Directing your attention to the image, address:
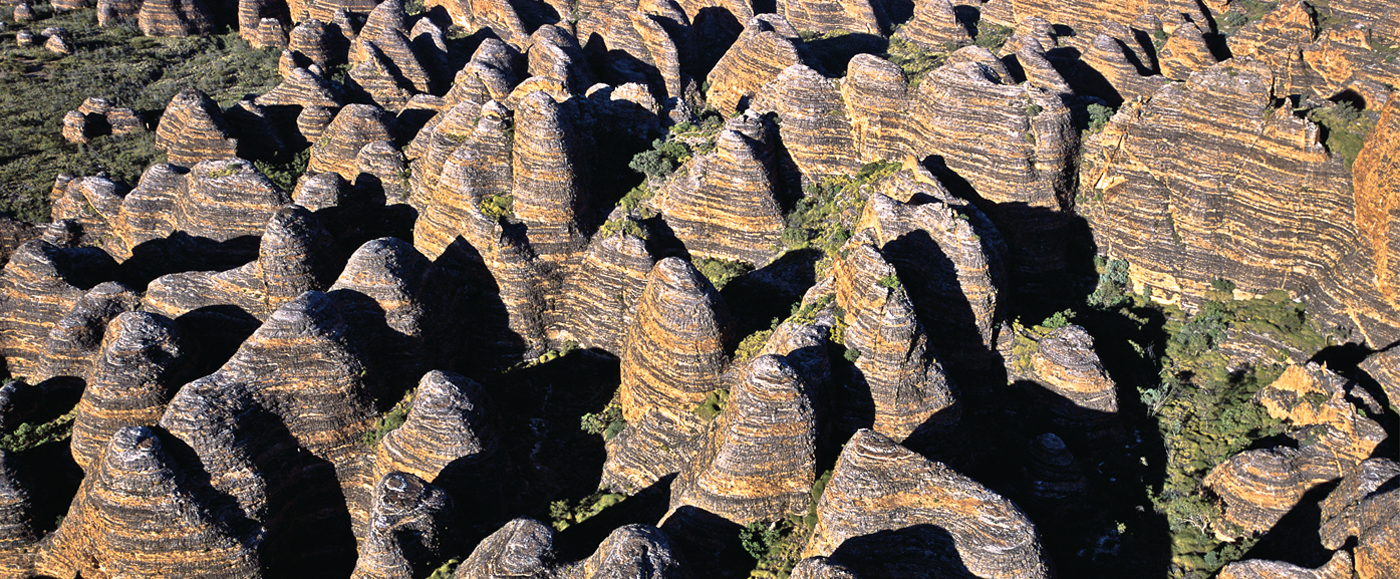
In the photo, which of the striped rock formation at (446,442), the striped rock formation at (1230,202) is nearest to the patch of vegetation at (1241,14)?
the striped rock formation at (1230,202)

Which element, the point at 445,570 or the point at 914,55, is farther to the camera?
the point at 914,55

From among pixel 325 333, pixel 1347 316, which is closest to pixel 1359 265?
pixel 1347 316

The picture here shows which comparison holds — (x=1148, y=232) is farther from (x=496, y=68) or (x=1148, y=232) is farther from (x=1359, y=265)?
(x=496, y=68)

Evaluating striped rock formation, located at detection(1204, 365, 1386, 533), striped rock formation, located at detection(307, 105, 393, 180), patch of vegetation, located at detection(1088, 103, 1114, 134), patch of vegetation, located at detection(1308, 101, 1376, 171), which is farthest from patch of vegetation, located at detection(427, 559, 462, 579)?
patch of vegetation, located at detection(1308, 101, 1376, 171)

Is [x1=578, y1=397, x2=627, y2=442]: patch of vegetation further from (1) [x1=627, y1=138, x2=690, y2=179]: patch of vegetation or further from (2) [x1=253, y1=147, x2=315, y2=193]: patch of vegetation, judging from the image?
(2) [x1=253, y1=147, x2=315, y2=193]: patch of vegetation

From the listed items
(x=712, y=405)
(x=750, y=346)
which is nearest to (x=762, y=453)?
(x=712, y=405)

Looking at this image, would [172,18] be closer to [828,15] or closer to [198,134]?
[198,134]
